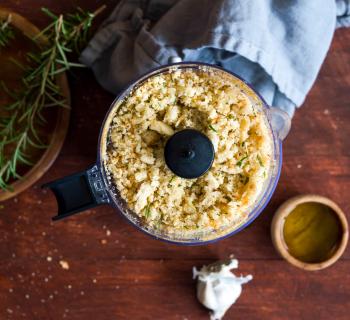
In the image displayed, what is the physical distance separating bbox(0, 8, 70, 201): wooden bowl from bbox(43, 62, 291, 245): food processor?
0.77ft

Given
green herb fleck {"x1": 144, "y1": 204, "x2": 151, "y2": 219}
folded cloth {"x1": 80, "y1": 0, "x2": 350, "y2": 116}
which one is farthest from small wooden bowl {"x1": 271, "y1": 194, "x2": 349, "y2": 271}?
green herb fleck {"x1": 144, "y1": 204, "x2": 151, "y2": 219}

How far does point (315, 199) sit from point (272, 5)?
1.24 feet

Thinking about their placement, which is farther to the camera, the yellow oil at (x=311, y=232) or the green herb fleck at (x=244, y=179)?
the yellow oil at (x=311, y=232)

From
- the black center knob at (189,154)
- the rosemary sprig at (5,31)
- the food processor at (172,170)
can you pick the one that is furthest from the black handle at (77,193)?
the rosemary sprig at (5,31)

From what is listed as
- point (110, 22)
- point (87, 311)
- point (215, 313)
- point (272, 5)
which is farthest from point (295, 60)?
point (87, 311)

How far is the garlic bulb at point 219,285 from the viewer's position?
1.08 m

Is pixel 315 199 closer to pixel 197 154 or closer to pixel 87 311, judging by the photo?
pixel 197 154

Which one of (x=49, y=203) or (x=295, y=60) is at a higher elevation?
(x=295, y=60)

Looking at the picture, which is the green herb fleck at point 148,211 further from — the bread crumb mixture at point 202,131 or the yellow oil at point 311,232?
the yellow oil at point 311,232

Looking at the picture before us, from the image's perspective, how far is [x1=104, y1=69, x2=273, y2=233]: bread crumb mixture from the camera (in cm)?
82

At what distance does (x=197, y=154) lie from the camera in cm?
77

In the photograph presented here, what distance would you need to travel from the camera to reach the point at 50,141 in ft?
3.54

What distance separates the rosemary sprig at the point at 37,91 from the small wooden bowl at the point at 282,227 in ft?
1.58

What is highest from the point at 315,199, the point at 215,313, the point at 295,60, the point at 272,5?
the point at 272,5
